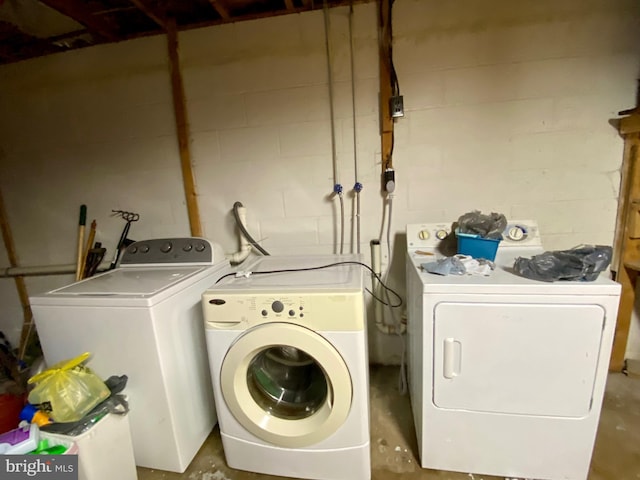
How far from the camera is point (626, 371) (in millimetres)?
1767

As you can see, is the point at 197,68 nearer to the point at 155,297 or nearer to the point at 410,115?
the point at 410,115

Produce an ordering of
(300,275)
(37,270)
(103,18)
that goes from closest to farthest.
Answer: (300,275)
(103,18)
(37,270)

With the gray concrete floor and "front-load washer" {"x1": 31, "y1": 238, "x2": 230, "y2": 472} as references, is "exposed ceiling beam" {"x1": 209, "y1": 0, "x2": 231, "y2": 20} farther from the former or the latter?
the gray concrete floor

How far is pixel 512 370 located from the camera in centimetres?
110

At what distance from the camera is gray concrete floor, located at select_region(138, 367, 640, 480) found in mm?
1276

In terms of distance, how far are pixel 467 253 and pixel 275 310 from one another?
93 cm

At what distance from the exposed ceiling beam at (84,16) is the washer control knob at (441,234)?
2249mm

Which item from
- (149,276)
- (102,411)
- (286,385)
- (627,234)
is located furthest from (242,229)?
(627,234)

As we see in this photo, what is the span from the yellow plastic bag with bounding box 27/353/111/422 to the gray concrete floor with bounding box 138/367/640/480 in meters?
0.50

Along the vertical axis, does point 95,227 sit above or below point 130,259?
above

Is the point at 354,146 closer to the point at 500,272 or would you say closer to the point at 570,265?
the point at 500,272

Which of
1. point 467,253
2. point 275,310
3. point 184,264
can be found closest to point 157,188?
point 184,264

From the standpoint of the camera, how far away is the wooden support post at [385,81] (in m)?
1.63

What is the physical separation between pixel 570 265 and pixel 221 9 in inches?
80.3
